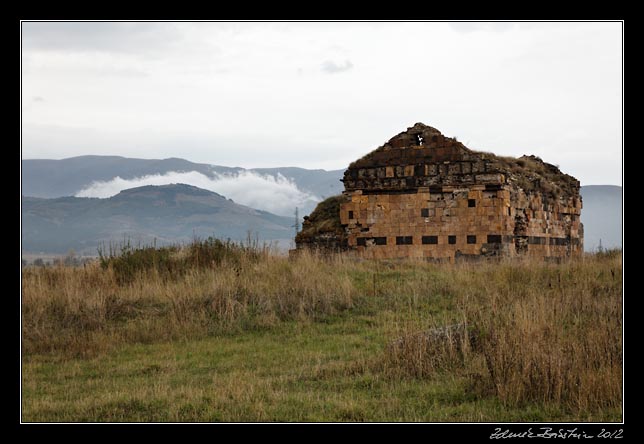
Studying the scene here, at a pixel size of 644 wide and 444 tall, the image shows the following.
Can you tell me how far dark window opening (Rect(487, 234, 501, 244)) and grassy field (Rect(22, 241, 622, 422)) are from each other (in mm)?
5092

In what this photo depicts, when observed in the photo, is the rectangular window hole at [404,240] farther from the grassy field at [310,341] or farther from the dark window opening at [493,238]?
the grassy field at [310,341]

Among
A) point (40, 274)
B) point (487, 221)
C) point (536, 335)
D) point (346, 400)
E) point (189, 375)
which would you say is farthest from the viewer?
point (487, 221)

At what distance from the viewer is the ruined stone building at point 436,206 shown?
23.4m

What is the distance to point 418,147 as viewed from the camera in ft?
80.5

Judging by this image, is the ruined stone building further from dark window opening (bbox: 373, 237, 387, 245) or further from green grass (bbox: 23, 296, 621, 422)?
green grass (bbox: 23, 296, 621, 422)

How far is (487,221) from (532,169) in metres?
4.82

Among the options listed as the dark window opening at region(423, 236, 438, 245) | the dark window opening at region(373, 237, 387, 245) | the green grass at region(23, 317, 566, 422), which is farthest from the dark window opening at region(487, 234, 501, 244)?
the green grass at region(23, 317, 566, 422)

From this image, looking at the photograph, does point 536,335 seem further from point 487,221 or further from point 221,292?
point 487,221

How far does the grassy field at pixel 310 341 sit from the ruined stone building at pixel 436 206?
535 centimetres

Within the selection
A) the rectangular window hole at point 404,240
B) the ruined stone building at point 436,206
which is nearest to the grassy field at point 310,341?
the ruined stone building at point 436,206

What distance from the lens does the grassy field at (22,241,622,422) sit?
7.28 m

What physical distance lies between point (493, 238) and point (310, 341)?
1307 cm

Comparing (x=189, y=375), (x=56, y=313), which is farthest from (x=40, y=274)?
(x=189, y=375)
